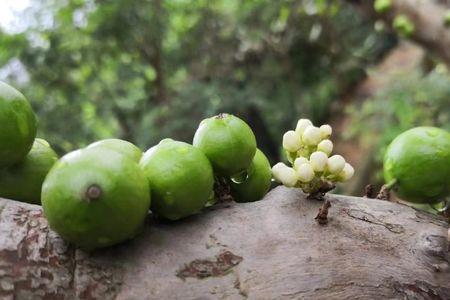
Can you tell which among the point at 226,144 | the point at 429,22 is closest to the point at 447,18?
the point at 429,22

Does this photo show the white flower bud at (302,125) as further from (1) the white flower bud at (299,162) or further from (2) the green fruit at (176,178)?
(2) the green fruit at (176,178)

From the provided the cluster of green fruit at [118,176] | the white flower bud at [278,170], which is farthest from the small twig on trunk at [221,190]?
the white flower bud at [278,170]

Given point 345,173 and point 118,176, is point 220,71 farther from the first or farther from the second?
point 118,176

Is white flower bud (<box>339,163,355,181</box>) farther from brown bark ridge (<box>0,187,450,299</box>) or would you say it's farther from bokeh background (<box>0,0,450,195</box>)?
bokeh background (<box>0,0,450,195</box>)

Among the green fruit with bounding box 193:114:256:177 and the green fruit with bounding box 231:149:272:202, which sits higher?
the green fruit with bounding box 193:114:256:177

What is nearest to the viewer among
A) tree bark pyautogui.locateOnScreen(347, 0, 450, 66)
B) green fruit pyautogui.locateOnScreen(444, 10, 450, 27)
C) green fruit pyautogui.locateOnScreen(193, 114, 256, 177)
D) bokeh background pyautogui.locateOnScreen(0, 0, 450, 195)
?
green fruit pyautogui.locateOnScreen(193, 114, 256, 177)

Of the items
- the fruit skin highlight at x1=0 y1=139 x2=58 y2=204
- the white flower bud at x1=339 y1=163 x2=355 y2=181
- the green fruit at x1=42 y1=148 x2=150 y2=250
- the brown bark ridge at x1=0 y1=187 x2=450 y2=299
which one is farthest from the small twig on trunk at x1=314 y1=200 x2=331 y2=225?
the fruit skin highlight at x1=0 y1=139 x2=58 y2=204
